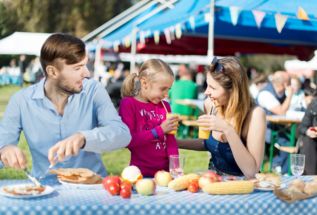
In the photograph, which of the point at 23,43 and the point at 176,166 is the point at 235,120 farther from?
the point at 23,43

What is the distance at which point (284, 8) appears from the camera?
7.48m

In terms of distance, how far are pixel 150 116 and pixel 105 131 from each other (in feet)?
2.42

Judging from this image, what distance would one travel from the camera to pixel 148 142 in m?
3.26

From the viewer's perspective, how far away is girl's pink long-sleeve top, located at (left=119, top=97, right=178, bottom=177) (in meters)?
3.31

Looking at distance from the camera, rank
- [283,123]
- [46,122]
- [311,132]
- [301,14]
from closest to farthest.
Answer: [46,122] → [311,132] → [301,14] → [283,123]

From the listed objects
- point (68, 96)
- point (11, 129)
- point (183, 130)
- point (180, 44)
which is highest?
point (180, 44)

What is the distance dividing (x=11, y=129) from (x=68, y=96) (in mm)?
322

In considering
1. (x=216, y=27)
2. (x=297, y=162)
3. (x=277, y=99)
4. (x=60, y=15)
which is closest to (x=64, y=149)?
(x=297, y=162)

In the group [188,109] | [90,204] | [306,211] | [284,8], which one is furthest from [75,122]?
[188,109]

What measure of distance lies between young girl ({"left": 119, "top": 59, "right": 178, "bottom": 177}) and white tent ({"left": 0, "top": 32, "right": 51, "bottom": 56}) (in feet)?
51.9

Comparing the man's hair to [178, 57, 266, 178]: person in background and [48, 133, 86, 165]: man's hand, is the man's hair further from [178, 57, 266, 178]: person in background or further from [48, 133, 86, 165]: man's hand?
[178, 57, 266, 178]: person in background

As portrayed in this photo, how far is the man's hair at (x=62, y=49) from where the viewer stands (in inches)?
105

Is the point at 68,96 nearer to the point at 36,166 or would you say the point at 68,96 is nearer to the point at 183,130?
the point at 36,166

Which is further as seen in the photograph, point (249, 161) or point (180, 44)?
point (180, 44)
